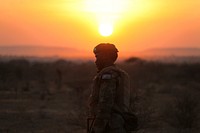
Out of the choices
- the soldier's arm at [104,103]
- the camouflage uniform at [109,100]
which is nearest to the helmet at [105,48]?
the camouflage uniform at [109,100]

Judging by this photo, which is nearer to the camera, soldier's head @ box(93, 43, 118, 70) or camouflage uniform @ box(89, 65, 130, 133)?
camouflage uniform @ box(89, 65, 130, 133)

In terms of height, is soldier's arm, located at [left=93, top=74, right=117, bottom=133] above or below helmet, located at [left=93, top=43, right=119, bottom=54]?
below

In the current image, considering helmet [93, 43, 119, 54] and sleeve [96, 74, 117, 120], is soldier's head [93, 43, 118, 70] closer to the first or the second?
helmet [93, 43, 119, 54]

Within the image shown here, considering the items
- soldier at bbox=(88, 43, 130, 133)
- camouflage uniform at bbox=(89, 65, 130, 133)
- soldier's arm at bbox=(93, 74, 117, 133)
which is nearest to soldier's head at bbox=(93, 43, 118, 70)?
soldier at bbox=(88, 43, 130, 133)

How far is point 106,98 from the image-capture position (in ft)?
23.0

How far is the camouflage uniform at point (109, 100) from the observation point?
7.00 m

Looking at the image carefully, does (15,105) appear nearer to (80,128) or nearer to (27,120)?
(27,120)

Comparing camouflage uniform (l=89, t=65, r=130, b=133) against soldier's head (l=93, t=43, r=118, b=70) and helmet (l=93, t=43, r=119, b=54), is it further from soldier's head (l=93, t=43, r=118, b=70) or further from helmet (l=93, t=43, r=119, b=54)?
helmet (l=93, t=43, r=119, b=54)

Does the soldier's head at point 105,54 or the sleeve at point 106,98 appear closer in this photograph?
the sleeve at point 106,98

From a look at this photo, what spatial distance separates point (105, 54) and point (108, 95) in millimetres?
639

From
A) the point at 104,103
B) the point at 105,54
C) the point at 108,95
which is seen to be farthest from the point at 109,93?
the point at 105,54

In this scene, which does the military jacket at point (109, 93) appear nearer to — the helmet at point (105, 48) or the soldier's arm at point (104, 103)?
the soldier's arm at point (104, 103)

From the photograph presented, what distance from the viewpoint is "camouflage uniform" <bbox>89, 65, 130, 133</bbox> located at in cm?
700

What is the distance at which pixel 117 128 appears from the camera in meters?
7.14
